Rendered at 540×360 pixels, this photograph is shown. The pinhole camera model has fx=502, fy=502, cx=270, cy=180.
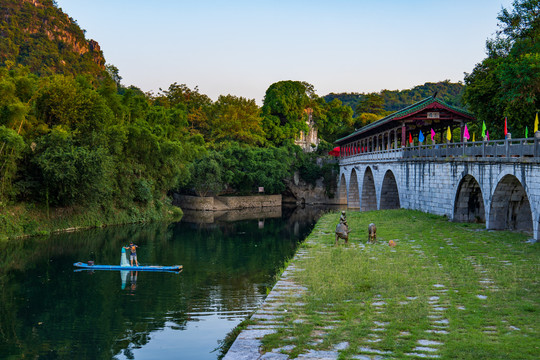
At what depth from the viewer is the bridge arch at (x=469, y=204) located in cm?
2695

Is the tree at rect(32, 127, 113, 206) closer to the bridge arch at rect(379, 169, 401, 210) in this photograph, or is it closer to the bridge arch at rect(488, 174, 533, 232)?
the bridge arch at rect(379, 169, 401, 210)

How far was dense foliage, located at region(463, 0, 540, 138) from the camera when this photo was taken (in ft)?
91.7

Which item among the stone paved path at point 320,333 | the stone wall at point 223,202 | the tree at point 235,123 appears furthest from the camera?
the tree at point 235,123

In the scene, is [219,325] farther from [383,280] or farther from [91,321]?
[383,280]

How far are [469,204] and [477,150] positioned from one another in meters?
4.12

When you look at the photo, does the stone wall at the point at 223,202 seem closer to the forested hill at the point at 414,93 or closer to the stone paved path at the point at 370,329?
the stone paved path at the point at 370,329

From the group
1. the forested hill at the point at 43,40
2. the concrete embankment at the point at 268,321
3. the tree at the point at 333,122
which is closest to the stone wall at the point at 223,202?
the tree at the point at 333,122

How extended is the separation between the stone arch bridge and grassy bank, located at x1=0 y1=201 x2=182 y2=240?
21.8 meters

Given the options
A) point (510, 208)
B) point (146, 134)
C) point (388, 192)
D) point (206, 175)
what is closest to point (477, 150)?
point (510, 208)

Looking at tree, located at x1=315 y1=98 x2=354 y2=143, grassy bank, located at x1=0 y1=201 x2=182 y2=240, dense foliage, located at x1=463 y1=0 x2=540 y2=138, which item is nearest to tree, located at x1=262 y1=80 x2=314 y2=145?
tree, located at x1=315 y1=98 x2=354 y2=143

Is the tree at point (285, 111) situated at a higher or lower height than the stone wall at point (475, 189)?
higher

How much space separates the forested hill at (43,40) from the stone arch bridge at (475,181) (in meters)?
57.9

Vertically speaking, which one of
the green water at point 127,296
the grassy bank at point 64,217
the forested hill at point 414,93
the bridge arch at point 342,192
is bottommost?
the green water at point 127,296

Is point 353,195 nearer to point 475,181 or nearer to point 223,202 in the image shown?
point 223,202
